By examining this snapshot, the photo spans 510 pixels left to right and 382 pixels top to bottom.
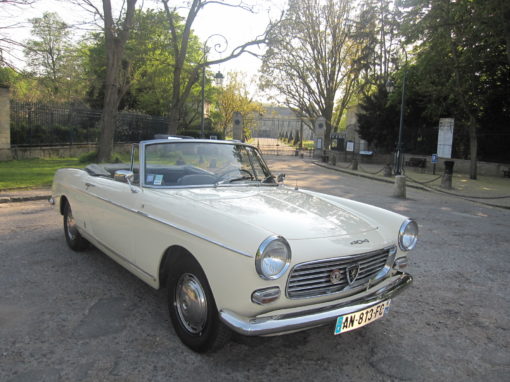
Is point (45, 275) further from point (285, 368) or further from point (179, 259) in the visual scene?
point (285, 368)

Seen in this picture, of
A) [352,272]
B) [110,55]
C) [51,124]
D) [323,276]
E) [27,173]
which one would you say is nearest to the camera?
[323,276]

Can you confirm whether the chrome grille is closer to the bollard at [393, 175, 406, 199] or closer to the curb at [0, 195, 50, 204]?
the curb at [0, 195, 50, 204]

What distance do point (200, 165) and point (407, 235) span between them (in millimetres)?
2179

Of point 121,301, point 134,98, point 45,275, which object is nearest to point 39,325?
point 121,301

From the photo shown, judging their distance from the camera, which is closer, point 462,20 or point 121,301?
point 121,301

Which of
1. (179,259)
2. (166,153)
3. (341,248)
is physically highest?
(166,153)

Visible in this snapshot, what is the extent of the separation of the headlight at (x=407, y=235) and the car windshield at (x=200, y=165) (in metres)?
1.54

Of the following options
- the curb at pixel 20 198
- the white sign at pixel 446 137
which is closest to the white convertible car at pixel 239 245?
the curb at pixel 20 198

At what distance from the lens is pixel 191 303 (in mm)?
2928

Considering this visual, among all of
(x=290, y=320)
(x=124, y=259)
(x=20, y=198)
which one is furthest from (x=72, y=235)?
(x=20, y=198)

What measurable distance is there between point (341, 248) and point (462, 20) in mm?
18220

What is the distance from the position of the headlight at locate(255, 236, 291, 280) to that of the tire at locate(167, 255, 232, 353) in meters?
0.50

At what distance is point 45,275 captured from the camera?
4.47 m

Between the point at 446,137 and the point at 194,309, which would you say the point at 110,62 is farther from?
the point at 446,137
